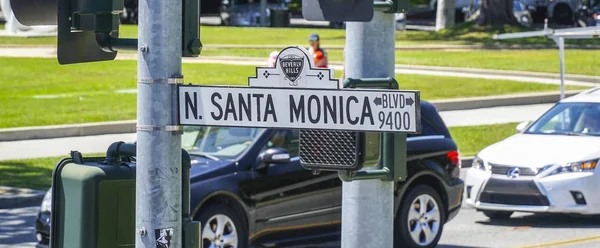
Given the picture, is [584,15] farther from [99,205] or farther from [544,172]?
[99,205]

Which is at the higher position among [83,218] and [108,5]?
[108,5]

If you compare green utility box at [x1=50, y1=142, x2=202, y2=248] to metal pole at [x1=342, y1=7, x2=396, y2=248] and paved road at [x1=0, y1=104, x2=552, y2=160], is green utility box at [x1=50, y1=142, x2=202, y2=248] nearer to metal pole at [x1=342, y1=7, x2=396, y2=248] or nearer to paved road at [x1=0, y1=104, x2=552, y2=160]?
metal pole at [x1=342, y1=7, x2=396, y2=248]

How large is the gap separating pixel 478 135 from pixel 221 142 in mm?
10127

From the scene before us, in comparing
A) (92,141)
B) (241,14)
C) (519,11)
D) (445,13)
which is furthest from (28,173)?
(241,14)

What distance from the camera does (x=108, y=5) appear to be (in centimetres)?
428

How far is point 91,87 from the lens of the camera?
83.0ft

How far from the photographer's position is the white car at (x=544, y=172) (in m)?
12.8

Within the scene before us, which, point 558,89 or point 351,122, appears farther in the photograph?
point 558,89

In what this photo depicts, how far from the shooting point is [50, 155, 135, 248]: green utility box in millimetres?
4316

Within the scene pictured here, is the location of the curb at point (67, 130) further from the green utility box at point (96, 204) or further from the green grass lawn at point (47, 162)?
the green utility box at point (96, 204)

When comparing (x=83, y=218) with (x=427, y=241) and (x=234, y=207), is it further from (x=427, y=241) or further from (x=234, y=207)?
(x=427, y=241)

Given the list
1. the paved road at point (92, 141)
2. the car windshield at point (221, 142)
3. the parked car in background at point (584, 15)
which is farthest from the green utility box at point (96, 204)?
the parked car in background at point (584, 15)

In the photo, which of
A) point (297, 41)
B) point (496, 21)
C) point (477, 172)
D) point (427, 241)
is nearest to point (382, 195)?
point (427, 241)

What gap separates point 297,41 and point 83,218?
115ft
